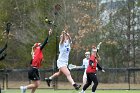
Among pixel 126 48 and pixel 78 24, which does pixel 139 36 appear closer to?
pixel 126 48

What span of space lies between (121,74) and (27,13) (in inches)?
639

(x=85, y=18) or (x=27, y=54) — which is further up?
(x=85, y=18)

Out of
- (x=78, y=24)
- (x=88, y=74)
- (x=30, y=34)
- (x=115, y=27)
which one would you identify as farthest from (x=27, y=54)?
(x=88, y=74)

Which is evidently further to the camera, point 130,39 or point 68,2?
point 130,39

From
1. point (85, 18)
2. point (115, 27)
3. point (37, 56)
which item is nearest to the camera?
point (37, 56)

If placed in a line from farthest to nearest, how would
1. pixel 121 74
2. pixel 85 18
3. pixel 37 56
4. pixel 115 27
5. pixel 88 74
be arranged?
pixel 115 27
pixel 85 18
pixel 121 74
pixel 88 74
pixel 37 56

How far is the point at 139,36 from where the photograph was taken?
4769 cm

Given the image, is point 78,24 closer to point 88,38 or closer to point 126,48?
point 88,38

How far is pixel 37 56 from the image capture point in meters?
16.7

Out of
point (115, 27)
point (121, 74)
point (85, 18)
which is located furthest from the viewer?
point (115, 27)

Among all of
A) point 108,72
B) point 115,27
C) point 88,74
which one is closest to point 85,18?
point 115,27

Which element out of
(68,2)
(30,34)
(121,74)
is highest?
(68,2)

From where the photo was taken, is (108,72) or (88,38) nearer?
(108,72)

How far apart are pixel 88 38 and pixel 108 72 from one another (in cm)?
1167
